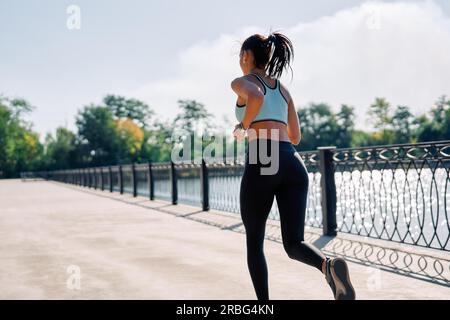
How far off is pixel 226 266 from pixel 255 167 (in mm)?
2607

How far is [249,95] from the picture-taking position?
2857 millimetres

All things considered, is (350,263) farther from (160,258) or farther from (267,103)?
(267,103)

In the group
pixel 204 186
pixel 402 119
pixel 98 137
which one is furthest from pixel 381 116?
pixel 204 186

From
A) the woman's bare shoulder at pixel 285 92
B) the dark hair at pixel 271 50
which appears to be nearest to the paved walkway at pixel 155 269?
the woman's bare shoulder at pixel 285 92

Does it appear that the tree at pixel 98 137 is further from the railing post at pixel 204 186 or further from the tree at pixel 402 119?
the railing post at pixel 204 186

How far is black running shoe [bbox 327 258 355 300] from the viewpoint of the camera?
9.09ft

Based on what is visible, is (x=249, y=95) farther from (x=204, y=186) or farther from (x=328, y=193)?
(x=204, y=186)

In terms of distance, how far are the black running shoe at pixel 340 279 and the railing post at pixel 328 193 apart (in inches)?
180

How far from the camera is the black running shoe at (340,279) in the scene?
277cm

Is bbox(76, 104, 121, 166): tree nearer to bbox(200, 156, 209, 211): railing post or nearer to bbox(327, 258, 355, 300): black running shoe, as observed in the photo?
bbox(200, 156, 209, 211): railing post

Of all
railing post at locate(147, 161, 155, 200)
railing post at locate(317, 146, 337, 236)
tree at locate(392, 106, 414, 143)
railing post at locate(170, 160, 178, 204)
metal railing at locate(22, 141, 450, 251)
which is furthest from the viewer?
tree at locate(392, 106, 414, 143)

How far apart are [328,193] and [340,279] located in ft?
15.2

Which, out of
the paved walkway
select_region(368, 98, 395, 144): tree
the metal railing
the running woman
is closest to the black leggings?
the running woman
